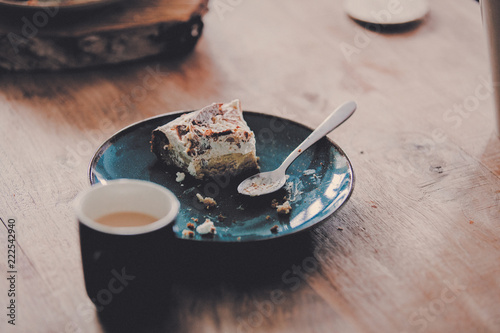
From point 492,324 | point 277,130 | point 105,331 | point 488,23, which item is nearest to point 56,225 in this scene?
point 105,331

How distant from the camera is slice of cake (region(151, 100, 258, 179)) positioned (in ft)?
3.59

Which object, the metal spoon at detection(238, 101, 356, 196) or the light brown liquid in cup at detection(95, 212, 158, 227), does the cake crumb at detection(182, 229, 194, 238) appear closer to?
the light brown liquid in cup at detection(95, 212, 158, 227)

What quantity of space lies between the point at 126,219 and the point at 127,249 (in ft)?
0.30

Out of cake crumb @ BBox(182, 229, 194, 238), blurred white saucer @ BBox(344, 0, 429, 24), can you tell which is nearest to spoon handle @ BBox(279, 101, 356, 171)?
cake crumb @ BBox(182, 229, 194, 238)

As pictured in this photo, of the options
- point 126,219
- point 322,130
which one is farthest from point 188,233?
point 322,130

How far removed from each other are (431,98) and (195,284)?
36.9 inches

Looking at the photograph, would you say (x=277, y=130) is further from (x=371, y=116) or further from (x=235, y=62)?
(x=235, y=62)

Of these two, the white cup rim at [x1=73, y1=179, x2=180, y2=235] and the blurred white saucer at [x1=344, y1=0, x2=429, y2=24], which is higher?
the white cup rim at [x1=73, y1=179, x2=180, y2=235]

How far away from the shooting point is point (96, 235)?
73 centimetres

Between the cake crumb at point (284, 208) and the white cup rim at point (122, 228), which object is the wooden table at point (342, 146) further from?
the white cup rim at point (122, 228)

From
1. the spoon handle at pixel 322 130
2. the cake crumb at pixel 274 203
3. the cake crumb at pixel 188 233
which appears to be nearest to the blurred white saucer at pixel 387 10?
the spoon handle at pixel 322 130

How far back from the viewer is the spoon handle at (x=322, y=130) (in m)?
1.11

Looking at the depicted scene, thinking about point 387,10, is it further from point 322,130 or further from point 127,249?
point 127,249

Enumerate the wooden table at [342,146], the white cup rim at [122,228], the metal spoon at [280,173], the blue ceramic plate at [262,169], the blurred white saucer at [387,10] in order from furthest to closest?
the blurred white saucer at [387,10] → the metal spoon at [280,173] → the blue ceramic plate at [262,169] → the wooden table at [342,146] → the white cup rim at [122,228]
